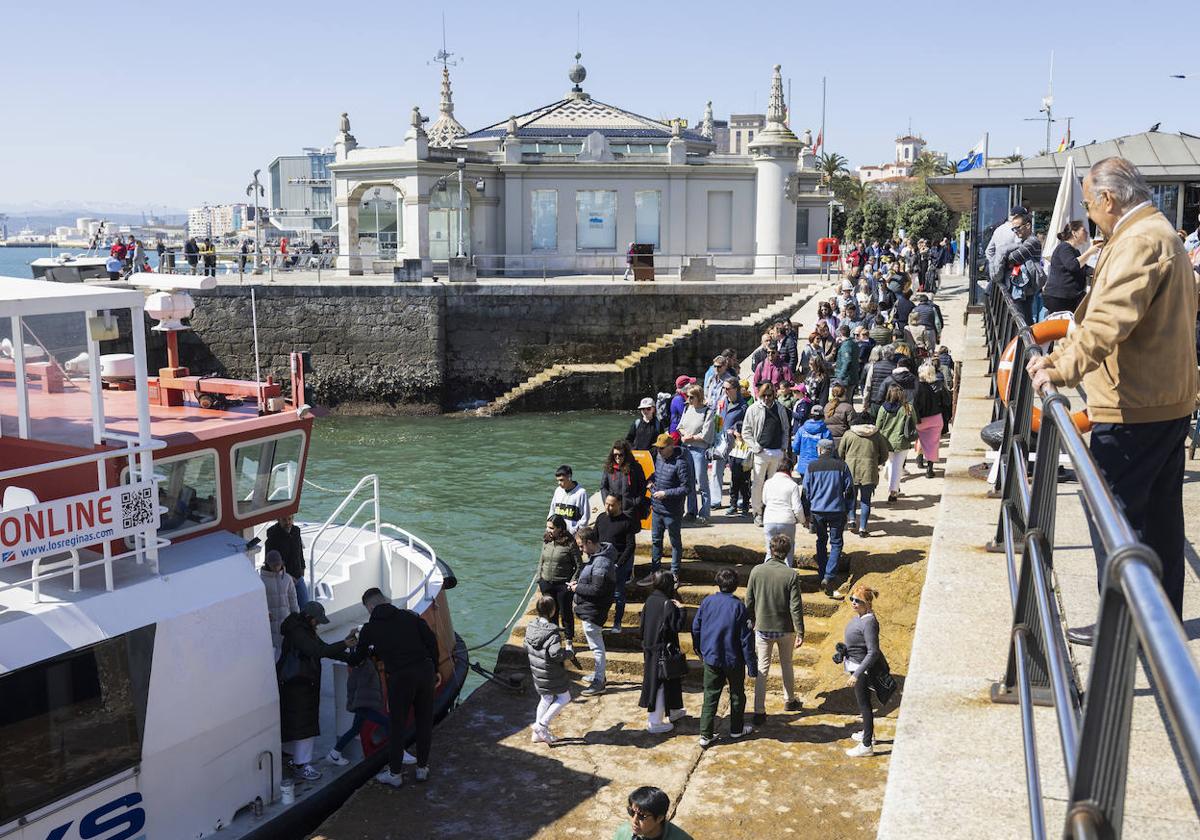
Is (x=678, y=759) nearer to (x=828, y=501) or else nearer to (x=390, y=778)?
(x=390, y=778)

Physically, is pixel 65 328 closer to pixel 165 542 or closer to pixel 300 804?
pixel 165 542

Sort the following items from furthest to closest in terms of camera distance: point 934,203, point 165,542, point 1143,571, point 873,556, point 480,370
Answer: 1. point 934,203
2. point 480,370
3. point 873,556
4. point 165,542
5. point 1143,571

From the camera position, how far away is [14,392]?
31.7 ft

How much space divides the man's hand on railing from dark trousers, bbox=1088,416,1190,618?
10.8 inches

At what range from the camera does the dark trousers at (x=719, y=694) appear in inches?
402

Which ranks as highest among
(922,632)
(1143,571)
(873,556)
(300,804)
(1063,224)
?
(1063,224)

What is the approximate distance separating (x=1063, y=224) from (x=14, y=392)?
8.80 metres

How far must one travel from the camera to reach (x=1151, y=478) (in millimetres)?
4141

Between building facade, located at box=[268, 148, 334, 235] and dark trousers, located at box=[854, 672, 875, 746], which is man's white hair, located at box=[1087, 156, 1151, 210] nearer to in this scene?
dark trousers, located at box=[854, 672, 875, 746]

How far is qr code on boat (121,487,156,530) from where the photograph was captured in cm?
844

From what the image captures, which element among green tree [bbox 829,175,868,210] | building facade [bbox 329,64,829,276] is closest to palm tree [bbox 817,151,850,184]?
green tree [bbox 829,175,868,210]

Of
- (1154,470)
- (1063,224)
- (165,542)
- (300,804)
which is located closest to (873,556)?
(1063,224)

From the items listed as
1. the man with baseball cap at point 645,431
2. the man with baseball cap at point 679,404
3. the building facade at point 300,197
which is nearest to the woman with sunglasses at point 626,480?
the man with baseball cap at point 645,431

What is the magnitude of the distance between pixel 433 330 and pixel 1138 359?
33638 millimetres
